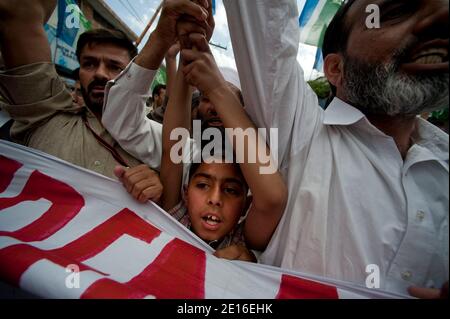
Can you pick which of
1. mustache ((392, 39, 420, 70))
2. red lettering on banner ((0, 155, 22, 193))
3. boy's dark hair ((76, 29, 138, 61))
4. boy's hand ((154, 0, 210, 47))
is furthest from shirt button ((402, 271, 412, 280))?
boy's dark hair ((76, 29, 138, 61))

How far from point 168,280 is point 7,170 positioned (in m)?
0.87

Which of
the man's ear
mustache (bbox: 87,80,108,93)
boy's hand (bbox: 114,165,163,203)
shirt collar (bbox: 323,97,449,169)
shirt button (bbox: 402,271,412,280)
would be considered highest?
mustache (bbox: 87,80,108,93)

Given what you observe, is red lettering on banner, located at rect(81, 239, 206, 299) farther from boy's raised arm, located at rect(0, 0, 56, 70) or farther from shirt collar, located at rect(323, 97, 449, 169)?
boy's raised arm, located at rect(0, 0, 56, 70)

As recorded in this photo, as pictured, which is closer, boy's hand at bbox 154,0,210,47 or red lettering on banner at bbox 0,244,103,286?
red lettering on banner at bbox 0,244,103,286

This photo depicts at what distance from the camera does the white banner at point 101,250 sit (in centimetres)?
67

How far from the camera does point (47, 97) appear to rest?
1.22 metres

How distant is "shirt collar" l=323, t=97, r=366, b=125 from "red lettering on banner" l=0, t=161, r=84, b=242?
94cm

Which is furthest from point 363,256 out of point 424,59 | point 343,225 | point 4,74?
point 4,74

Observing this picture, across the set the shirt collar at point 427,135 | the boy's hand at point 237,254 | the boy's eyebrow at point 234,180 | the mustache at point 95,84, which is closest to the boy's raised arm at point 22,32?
the mustache at point 95,84

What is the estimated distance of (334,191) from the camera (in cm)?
77

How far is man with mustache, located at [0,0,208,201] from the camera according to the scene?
1.06 m

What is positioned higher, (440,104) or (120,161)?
(440,104)
